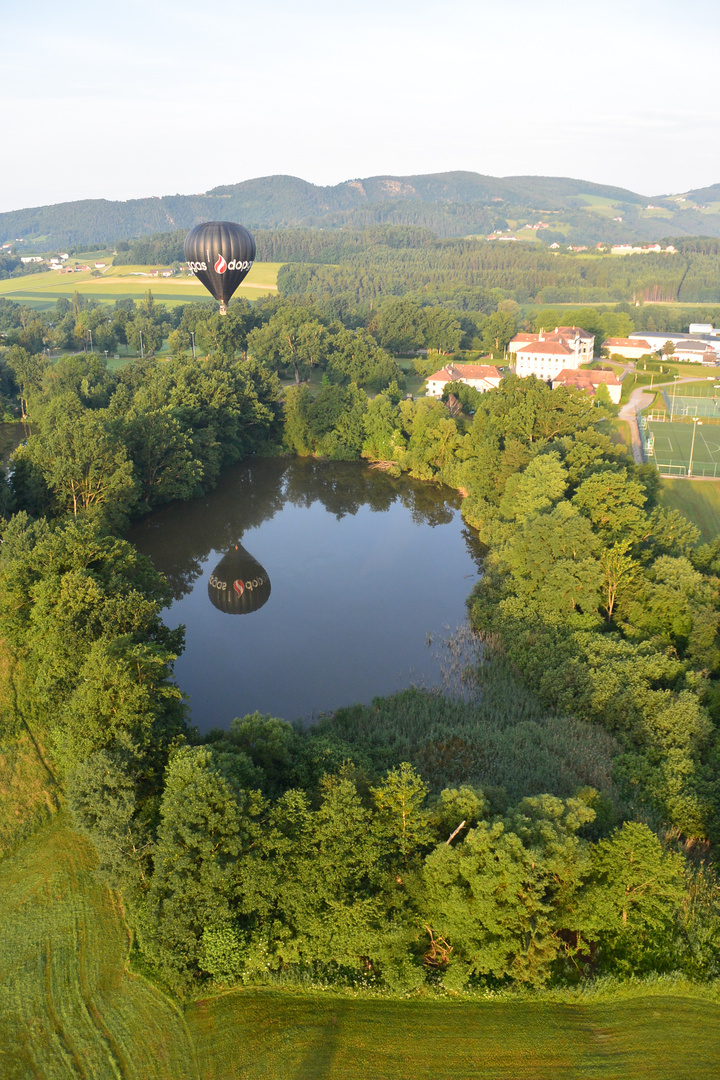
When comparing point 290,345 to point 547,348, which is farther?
point 547,348

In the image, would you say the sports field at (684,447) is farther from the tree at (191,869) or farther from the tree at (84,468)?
the tree at (191,869)

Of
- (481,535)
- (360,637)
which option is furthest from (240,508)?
(360,637)

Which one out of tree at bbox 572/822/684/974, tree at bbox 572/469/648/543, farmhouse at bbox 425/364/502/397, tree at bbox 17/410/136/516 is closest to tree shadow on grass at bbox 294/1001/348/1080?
tree at bbox 572/822/684/974

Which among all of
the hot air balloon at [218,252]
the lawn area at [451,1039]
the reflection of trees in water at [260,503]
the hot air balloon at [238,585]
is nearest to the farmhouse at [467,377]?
the reflection of trees in water at [260,503]

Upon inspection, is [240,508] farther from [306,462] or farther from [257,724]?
[257,724]

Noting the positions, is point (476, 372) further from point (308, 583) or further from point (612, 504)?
point (308, 583)

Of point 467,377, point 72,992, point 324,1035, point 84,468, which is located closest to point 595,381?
point 467,377
